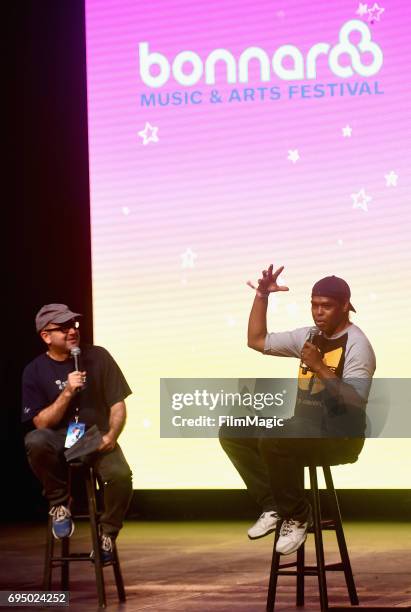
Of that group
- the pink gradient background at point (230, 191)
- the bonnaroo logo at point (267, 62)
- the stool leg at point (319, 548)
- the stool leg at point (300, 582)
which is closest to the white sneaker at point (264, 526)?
the stool leg at point (300, 582)

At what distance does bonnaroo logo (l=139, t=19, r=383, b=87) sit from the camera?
19.3 ft

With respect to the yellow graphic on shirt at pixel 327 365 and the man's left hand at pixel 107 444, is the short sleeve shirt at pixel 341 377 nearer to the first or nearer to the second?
the yellow graphic on shirt at pixel 327 365

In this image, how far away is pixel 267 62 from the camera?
5969 millimetres

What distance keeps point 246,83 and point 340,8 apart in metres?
0.62

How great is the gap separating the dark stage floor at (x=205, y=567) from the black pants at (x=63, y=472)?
1.12ft

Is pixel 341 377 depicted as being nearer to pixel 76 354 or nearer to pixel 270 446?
pixel 270 446

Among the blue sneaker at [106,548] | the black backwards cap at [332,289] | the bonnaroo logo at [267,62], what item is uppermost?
the bonnaroo logo at [267,62]

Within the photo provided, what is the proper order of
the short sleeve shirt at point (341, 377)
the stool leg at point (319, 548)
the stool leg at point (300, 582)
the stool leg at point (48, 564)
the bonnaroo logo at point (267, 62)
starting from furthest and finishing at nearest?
the bonnaroo logo at point (267, 62)
the stool leg at point (48, 564)
the stool leg at point (300, 582)
the short sleeve shirt at point (341, 377)
the stool leg at point (319, 548)

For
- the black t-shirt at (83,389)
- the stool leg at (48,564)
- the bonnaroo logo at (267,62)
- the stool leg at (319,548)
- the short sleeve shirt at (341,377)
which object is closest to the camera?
the stool leg at (319,548)

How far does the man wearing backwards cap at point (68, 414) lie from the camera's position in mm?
4352

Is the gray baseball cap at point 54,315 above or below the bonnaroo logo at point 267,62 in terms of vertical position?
below

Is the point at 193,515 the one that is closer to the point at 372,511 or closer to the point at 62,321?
the point at 372,511

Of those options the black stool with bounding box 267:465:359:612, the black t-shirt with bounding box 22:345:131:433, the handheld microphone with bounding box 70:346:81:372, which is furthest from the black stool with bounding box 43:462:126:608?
the black stool with bounding box 267:465:359:612

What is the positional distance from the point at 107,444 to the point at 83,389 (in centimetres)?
25
